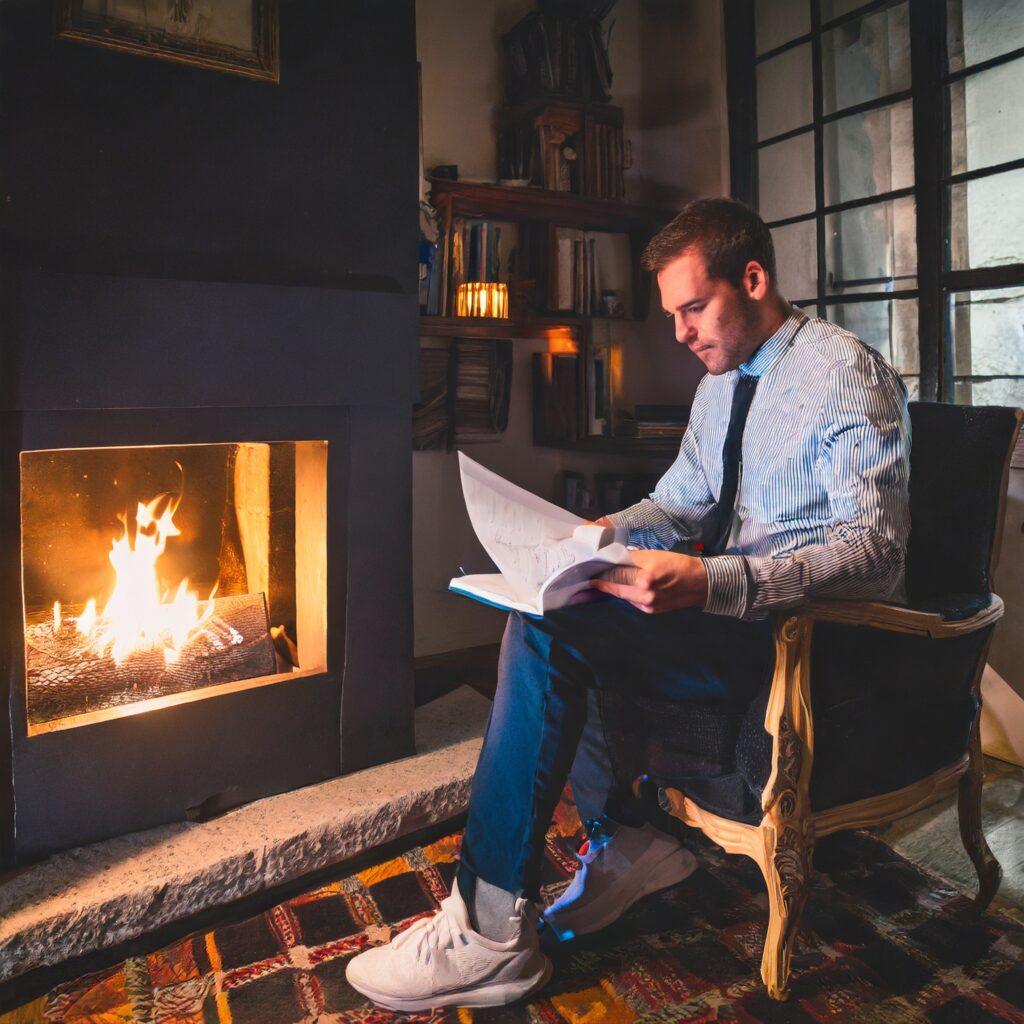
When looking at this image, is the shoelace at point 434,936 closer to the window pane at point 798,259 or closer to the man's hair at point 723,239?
the man's hair at point 723,239

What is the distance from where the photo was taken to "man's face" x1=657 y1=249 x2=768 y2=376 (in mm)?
1415

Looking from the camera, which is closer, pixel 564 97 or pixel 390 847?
pixel 390 847

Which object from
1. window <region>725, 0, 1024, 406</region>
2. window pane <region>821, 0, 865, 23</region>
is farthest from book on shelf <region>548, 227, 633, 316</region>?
window pane <region>821, 0, 865, 23</region>

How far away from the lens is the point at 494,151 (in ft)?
A: 9.62

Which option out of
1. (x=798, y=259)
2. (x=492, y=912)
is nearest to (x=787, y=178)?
(x=798, y=259)

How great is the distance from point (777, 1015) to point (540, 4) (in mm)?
2925

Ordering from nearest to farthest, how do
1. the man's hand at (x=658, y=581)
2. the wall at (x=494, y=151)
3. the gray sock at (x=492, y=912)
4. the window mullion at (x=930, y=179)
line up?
the man's hand at (x=658, y=581), the gray sock at (x=492, y=912), the window mullion at (x=930, y=179), the wall at (x=494, y=151)

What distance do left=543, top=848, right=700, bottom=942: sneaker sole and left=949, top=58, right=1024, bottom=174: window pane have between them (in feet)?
6.44

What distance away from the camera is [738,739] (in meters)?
1.22

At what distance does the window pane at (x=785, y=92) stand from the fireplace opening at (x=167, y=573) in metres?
2.06

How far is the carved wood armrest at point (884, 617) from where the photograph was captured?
112 cm

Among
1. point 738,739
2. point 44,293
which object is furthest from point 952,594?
point 44,293

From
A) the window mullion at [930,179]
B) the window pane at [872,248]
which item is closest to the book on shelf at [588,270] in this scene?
the window pane at [872,248]

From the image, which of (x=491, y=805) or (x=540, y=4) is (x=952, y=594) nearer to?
(x=491, y=805)
